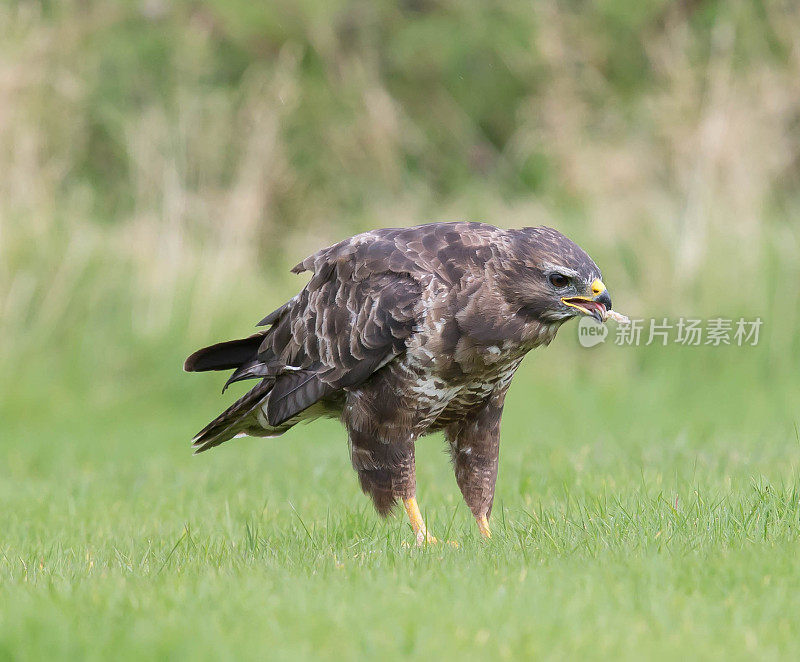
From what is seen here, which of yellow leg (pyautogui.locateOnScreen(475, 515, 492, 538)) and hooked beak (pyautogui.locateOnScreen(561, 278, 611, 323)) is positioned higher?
hooked beak (pyautogui.locateOnScreen(561, 278, 611, 323))

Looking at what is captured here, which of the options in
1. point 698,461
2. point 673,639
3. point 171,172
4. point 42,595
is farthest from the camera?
point 171,172

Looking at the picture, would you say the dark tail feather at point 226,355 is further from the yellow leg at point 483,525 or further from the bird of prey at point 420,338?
the yellow leg at point 483,525

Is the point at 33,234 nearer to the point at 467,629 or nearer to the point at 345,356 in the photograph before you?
the point at 345,356

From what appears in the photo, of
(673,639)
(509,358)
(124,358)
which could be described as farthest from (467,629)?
(124,358)

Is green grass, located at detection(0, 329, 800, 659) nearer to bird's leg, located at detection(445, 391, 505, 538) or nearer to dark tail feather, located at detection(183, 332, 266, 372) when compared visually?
bird's leg, located at detection(445, 391, 505, 538)

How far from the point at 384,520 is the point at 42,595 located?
72.7 inches

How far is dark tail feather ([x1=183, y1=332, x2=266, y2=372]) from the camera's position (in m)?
6.02

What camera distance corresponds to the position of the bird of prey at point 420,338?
4.73 m

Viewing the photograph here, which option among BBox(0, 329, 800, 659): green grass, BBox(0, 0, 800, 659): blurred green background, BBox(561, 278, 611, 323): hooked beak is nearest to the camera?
BBox(0, 329, 800, 659): green grass

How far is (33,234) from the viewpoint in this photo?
37.3 feet

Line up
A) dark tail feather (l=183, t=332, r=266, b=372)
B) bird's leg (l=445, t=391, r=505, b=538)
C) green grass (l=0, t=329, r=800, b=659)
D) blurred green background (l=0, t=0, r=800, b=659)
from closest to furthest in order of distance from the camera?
1. green grass (l=0, t=329, r=800, b=659)
2. blurred green background (l=0, t=0, r=800, b=659)
3. bird's leg (l=445, t=391, r=505, b=538)
4. dark tail feather (l=183, t=332, r=266, b=372)

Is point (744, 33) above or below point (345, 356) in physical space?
above
